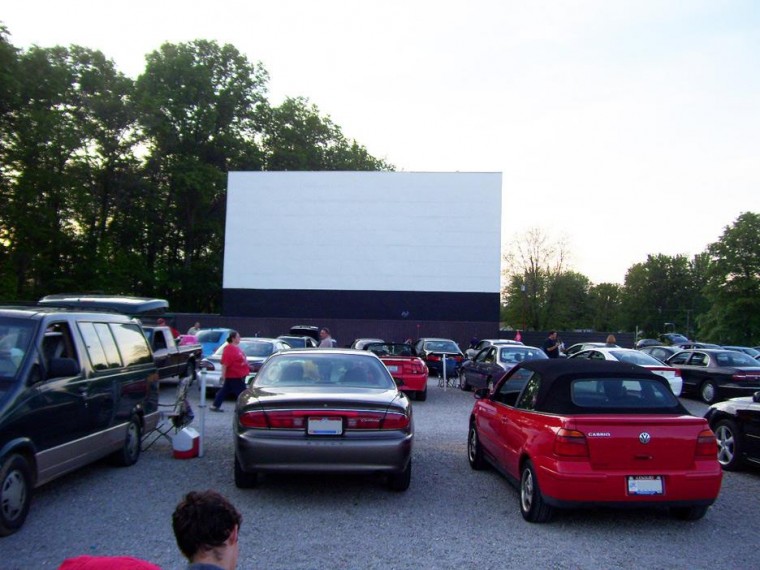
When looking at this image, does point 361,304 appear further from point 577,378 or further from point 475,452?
point 577,378

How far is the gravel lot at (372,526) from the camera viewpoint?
543 centimetres

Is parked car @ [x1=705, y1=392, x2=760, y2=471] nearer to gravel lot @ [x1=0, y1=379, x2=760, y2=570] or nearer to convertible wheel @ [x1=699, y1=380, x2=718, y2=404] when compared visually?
gravel lot @ [x1=0, y1=379, x2=760, y2=570]

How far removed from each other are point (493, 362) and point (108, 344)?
37.5ft

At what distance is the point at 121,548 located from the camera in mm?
5496

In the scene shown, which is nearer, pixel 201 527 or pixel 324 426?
pixel 201 527

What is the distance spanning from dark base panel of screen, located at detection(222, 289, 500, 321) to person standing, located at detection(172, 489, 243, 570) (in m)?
38.6

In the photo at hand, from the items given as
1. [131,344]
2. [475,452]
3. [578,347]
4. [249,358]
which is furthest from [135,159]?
[475,452]

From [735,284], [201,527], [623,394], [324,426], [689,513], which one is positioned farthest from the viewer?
[735,284]

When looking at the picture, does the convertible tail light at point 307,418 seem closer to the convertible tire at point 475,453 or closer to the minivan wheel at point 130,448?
the convertible tire at point 475,453

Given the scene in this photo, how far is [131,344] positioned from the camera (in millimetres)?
9031

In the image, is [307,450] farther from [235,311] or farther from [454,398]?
[235,311]

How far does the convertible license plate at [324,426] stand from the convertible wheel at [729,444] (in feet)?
17.3

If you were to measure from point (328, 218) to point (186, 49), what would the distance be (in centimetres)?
2088

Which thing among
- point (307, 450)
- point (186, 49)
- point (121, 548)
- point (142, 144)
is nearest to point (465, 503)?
point (307, 450)
